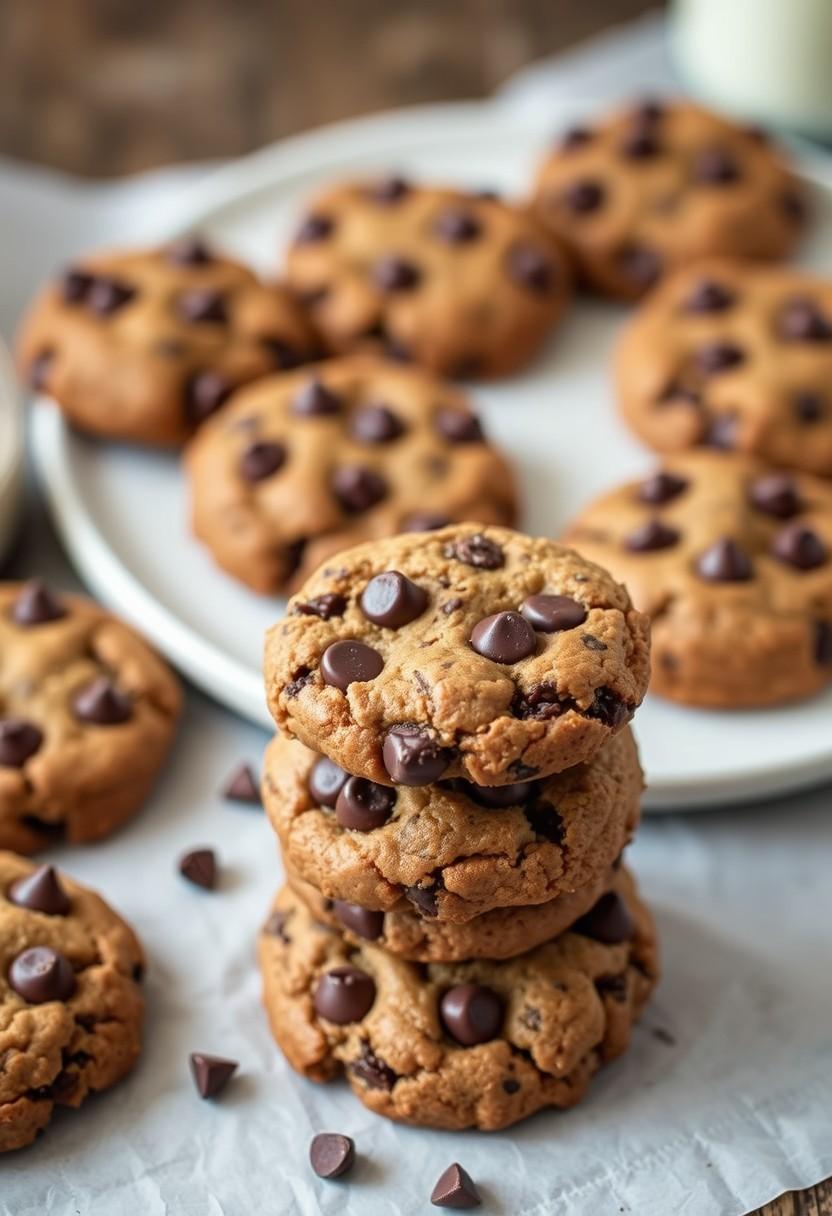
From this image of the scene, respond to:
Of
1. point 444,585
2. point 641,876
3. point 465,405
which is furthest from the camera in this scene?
point 465,405

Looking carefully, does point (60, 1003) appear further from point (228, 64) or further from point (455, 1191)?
point (228, 64)

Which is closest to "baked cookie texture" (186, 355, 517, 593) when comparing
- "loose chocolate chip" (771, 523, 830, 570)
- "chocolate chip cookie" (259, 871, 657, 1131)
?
"loose chocolate chip" (771, 523, 830, 570)

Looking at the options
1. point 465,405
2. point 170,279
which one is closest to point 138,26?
point 170,279

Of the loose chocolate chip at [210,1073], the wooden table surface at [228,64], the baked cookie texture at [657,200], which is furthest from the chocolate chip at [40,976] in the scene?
the wooden table surface at [228,64]

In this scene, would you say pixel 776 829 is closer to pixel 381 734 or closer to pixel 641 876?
pixel 641 876

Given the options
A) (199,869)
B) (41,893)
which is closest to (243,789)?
(199,869)

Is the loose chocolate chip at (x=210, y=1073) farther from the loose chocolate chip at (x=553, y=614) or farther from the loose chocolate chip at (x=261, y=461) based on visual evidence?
the loose chocolate chip at (x=261, y=461)

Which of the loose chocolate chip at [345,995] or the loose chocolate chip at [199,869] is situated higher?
the loose chocolate chip at [345,995]
